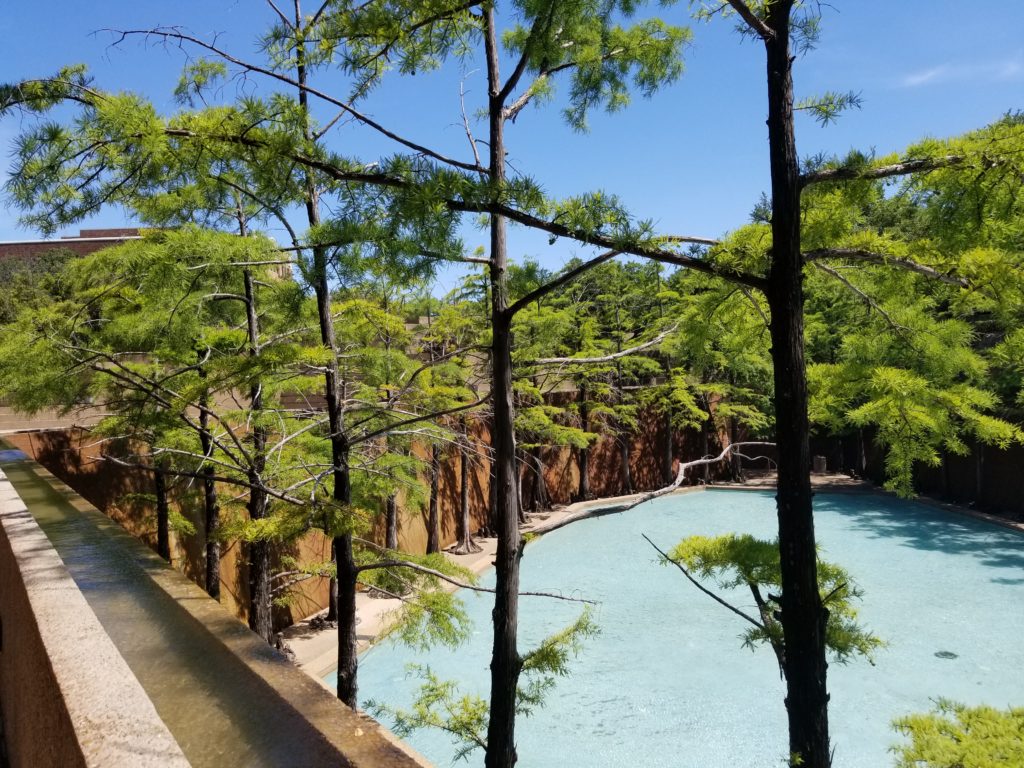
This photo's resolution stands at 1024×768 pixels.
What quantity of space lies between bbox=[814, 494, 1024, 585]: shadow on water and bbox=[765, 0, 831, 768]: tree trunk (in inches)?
427

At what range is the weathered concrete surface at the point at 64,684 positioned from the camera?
112 cm

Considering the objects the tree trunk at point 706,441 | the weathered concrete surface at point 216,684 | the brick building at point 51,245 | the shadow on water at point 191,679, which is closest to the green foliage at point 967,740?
the weathered concrete surface at point 216,684

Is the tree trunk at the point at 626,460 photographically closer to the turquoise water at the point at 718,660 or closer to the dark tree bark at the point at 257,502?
the turquoise water at the point at 718,660

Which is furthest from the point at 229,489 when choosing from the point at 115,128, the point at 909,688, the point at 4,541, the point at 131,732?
the point at 909,688

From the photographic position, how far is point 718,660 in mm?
8547

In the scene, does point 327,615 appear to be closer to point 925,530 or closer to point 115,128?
point 115,128

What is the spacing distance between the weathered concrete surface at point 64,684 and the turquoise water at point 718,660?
167 inches

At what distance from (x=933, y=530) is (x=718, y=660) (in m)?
8.80

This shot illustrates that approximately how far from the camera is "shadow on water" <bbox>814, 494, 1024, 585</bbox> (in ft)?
40.5

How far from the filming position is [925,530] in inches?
566

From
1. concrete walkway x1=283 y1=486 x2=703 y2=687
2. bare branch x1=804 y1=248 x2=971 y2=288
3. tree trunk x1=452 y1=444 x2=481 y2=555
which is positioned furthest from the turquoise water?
bare branch x1=804 y1=248 x2=971 y2=288

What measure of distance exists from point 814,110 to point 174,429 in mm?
6086

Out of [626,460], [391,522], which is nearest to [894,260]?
[391,522]

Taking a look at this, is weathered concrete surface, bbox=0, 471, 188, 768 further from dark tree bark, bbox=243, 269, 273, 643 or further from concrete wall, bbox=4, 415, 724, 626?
concrete wall, bbox=4, 415, 724, 626
